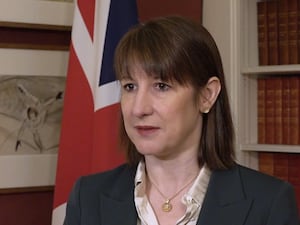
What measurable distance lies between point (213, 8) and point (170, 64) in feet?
4.32

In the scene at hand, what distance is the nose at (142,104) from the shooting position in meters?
1.38

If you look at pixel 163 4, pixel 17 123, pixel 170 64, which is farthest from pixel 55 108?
pixel 170 64

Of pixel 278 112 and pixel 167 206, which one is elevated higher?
pixel 278 112

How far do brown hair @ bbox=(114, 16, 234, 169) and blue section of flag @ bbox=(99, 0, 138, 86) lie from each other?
2.40 ft

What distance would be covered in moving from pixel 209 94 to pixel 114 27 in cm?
82

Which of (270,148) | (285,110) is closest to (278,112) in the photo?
(285,110)

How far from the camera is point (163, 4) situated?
2668 mm

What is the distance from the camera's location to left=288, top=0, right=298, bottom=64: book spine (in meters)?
2.47

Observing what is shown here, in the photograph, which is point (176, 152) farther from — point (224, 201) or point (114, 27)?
point (114, 27)

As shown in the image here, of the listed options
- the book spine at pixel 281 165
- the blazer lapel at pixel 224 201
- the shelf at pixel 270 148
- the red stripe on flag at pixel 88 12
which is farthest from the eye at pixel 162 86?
the book spine at pixel 281 165

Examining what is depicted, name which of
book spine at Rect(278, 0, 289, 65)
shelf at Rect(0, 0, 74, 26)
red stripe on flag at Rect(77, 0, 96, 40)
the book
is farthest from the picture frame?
the book

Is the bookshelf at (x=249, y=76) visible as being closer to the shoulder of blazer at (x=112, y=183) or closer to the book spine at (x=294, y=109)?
the book spine at (x=294, y=109)

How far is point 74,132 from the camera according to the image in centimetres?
221

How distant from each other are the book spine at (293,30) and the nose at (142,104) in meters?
1.24
